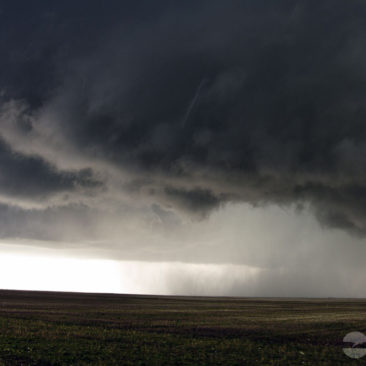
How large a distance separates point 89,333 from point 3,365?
1655cm

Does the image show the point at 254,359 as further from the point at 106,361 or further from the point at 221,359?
the point at 106,361

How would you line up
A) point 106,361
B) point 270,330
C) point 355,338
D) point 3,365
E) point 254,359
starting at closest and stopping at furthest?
point 3,365
point 106,361
point 254,359
point 355,338
point 270,330

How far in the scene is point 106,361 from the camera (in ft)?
84.3

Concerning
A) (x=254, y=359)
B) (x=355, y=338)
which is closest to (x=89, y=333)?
(x=254, y=359)

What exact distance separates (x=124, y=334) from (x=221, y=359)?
15715 mm

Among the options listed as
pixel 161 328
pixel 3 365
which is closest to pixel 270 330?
pixel 161 328

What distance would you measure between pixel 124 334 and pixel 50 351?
38.6 ft

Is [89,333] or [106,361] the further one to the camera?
[89,333]

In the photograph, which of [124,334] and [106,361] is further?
[124,334]

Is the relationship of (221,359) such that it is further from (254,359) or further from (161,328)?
(161,328)

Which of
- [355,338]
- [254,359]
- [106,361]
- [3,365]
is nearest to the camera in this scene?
[3,365]

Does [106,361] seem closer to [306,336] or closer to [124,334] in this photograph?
[124,334]

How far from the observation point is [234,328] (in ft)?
153

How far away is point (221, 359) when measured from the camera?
1070 inches
